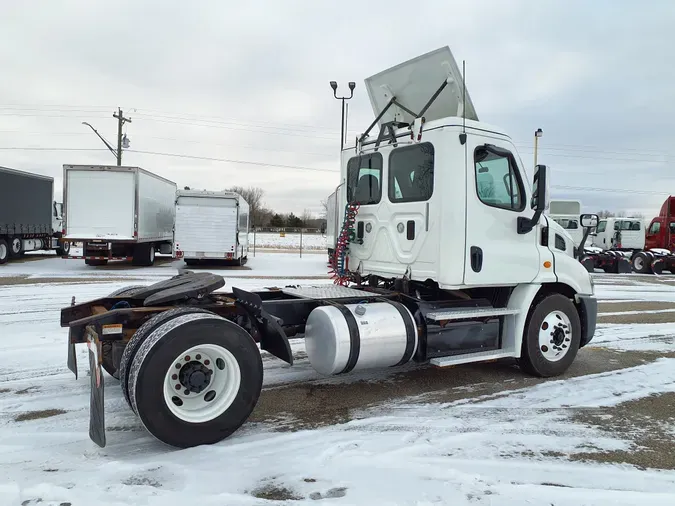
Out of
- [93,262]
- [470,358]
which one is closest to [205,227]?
[93,262]

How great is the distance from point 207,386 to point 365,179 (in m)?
3.51

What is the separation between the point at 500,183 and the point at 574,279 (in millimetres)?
1628

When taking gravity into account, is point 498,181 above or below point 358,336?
above

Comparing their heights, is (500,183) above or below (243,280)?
above

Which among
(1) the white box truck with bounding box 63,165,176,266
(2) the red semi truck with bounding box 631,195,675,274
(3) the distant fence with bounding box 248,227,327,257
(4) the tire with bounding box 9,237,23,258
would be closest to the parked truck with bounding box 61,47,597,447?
(1) the white box truck with bounding box 63,165,176,266

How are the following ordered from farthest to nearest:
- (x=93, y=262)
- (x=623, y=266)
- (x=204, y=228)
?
(x=623, y=266) < (x=204, y=228) < (x=93, y=262)

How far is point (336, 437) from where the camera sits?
4293 mm

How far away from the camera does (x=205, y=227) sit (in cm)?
2002

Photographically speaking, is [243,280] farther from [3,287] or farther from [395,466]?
[395,466]

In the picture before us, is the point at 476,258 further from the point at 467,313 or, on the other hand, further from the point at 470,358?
the point at 470,358

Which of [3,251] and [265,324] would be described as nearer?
[265,324]

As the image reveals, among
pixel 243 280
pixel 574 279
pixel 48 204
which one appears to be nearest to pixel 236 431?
pixel 574 279

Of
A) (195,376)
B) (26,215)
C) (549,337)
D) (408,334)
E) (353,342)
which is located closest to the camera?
(195,376)

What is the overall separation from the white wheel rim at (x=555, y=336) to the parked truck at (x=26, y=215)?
1992 cm
